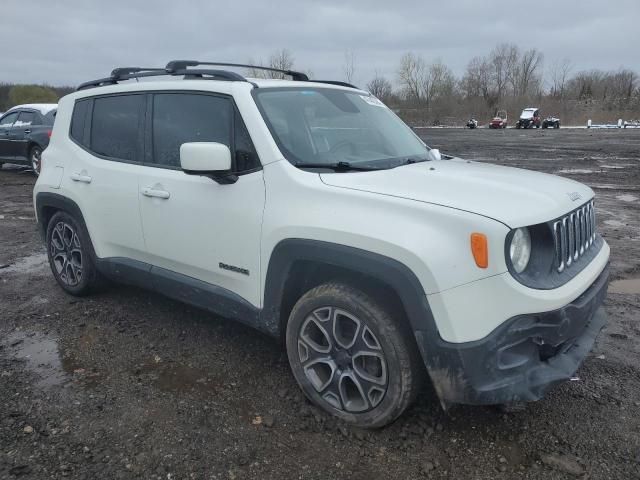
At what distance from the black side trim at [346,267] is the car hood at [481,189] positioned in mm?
352

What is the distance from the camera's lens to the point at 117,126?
13.9 ft

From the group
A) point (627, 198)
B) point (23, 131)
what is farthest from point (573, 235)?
point (23, 131)

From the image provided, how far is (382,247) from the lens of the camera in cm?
257

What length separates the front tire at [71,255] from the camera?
4.61 meters

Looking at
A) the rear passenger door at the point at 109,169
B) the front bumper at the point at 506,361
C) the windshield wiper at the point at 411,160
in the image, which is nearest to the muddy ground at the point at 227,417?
the front bumper at the point at 506,361

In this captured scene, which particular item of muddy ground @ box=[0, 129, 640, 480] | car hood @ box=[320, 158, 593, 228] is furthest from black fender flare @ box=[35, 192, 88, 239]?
car hood @ box=[320, 158, 593, 228]

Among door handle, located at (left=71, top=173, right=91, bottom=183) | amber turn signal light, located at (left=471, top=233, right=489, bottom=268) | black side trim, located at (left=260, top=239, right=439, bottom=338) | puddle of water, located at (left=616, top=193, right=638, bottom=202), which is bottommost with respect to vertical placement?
puddle of water, located at (left=616, top=193, right=638, bottom=202)

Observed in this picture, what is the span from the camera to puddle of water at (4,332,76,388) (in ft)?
11.7

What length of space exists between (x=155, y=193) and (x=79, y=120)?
1.46 m

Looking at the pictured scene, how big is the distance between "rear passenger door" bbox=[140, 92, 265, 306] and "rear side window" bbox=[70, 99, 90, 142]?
96 centimetres

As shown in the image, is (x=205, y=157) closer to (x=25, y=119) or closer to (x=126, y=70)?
(x=126, y=70)

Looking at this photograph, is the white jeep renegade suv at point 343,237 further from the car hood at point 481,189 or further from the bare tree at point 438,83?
the bare tree at point 438,83

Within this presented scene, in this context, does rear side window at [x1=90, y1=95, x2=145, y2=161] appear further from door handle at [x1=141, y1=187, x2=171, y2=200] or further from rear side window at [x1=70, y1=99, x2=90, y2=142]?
door handle at [x1=141, y1=187, x2=171, y2=200]

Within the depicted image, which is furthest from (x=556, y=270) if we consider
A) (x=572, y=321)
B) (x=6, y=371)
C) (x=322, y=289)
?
(x=6, y=371)
